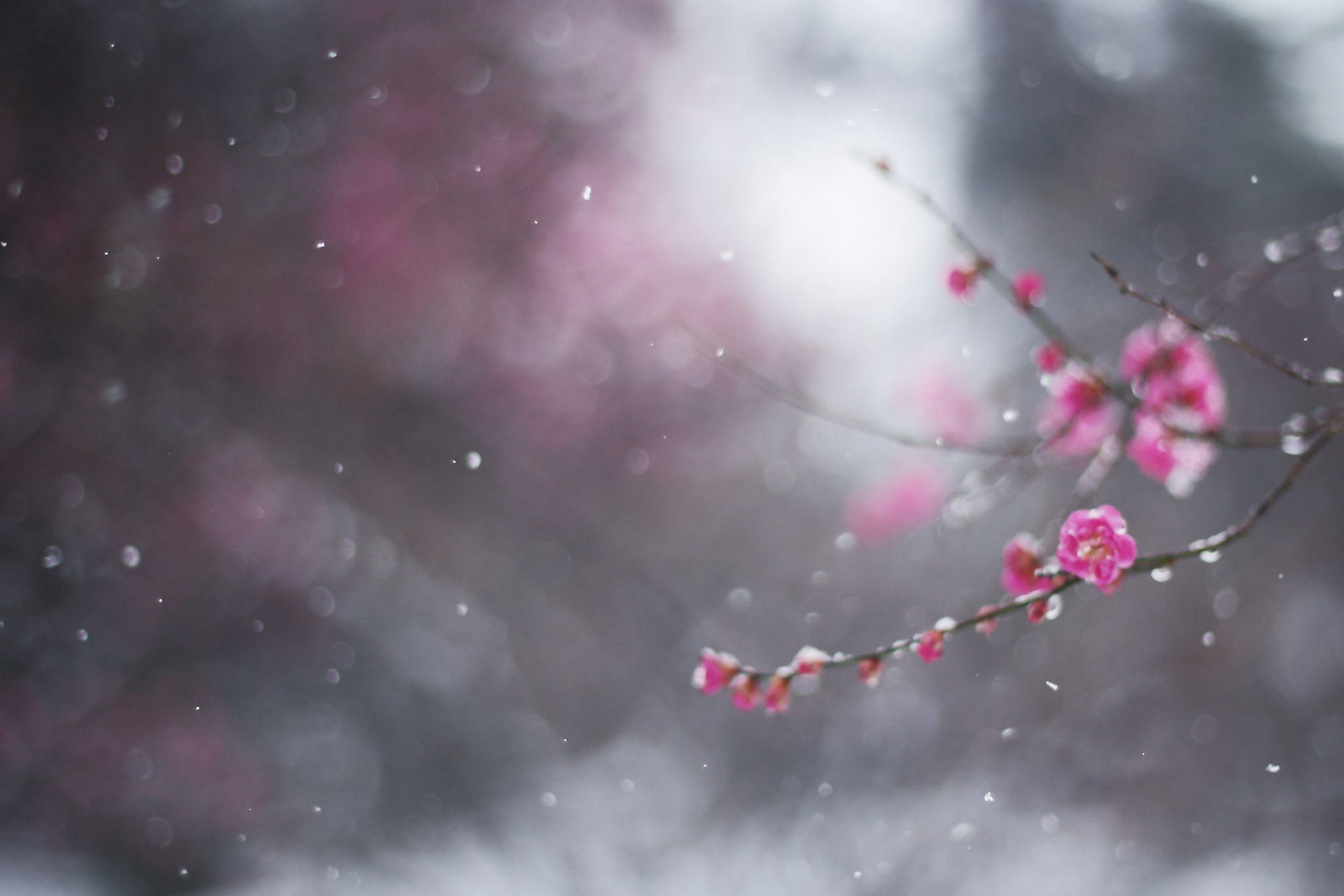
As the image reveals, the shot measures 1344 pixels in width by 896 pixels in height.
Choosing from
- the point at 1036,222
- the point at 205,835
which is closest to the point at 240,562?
the point at 205,835

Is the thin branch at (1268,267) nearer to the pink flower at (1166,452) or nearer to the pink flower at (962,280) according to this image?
the pink flower at (1166,452)

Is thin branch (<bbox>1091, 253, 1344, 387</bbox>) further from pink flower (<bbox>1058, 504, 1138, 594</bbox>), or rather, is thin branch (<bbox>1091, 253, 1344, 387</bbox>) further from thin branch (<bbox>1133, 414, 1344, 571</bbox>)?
pink flower (<bbox>1058, 504, 1138, 594</bbox>)

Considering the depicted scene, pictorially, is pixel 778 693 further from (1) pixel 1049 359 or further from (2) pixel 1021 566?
(1) pixel 1049 359

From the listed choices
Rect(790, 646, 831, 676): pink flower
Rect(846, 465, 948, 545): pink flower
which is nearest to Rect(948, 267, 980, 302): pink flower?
Rect(790, 646, 831, 676): pink flower

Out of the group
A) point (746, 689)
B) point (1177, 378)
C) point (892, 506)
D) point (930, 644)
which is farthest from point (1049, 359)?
point (892, 506)

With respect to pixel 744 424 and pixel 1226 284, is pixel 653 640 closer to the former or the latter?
pixel 744 424

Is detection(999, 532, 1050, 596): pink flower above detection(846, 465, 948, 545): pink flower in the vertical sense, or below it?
above
